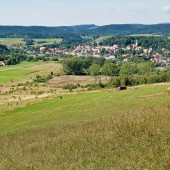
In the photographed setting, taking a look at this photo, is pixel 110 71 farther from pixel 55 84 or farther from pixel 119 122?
pixel 119 122

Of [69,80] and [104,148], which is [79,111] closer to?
[104,148]

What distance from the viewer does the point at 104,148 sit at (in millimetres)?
14430

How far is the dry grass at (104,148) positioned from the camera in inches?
479

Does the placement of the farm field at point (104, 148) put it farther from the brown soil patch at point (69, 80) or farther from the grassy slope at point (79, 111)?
the brown soil patch at point (69, 80)

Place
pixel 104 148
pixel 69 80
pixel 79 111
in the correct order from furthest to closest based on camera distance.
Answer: pixel 69 80, pixel 79 111, pixel 104 148

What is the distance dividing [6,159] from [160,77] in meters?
74.4

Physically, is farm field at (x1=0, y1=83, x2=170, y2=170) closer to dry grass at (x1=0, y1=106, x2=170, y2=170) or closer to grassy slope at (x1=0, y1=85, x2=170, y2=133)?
dry grass at (x1=0, y1=106, x2=170, y2=170)

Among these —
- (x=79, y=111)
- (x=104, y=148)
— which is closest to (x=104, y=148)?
(x=104, y=148)

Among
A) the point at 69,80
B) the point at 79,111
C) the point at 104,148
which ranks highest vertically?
the point at 104,148

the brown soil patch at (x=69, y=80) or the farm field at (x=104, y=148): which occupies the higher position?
the farm field at (x=104, y=148)

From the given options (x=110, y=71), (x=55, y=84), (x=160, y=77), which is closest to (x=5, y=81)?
(x=55, y=84)

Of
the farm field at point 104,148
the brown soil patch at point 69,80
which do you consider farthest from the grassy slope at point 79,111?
the brown soil patch at point 69,80

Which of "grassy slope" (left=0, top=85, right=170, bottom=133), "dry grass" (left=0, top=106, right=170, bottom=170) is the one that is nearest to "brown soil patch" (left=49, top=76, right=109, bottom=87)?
"grassy slope" (left=0, top=85, right=170, bottom=133)

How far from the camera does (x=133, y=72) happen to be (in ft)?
410
